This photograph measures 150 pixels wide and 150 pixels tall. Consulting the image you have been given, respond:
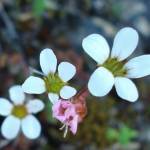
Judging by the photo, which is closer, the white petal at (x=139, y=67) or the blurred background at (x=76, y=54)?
the white petal at (x=139, y=67)

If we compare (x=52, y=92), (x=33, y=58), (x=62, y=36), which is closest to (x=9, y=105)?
(x=52, y=92)

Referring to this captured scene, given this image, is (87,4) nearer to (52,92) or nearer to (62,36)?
(62,36)

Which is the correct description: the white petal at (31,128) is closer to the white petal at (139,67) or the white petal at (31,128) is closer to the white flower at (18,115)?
the white flower at (18,115)

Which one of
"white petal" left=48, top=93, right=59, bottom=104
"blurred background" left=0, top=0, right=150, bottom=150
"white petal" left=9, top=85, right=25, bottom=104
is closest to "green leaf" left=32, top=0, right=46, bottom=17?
"blurred background" left=0, top=0, right=150, bottom=150

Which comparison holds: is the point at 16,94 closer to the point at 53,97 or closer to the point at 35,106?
the point at 35,106

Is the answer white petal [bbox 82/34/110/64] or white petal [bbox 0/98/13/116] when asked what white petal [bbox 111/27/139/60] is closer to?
white petal [bbox 82/34/110/64]

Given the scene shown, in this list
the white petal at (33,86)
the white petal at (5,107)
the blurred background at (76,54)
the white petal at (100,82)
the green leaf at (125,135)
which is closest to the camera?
the white petal at (100,82)

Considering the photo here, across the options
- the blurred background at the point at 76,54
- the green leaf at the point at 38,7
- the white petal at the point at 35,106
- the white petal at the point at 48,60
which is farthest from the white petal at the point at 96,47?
the green leaf at the point at 38,7
